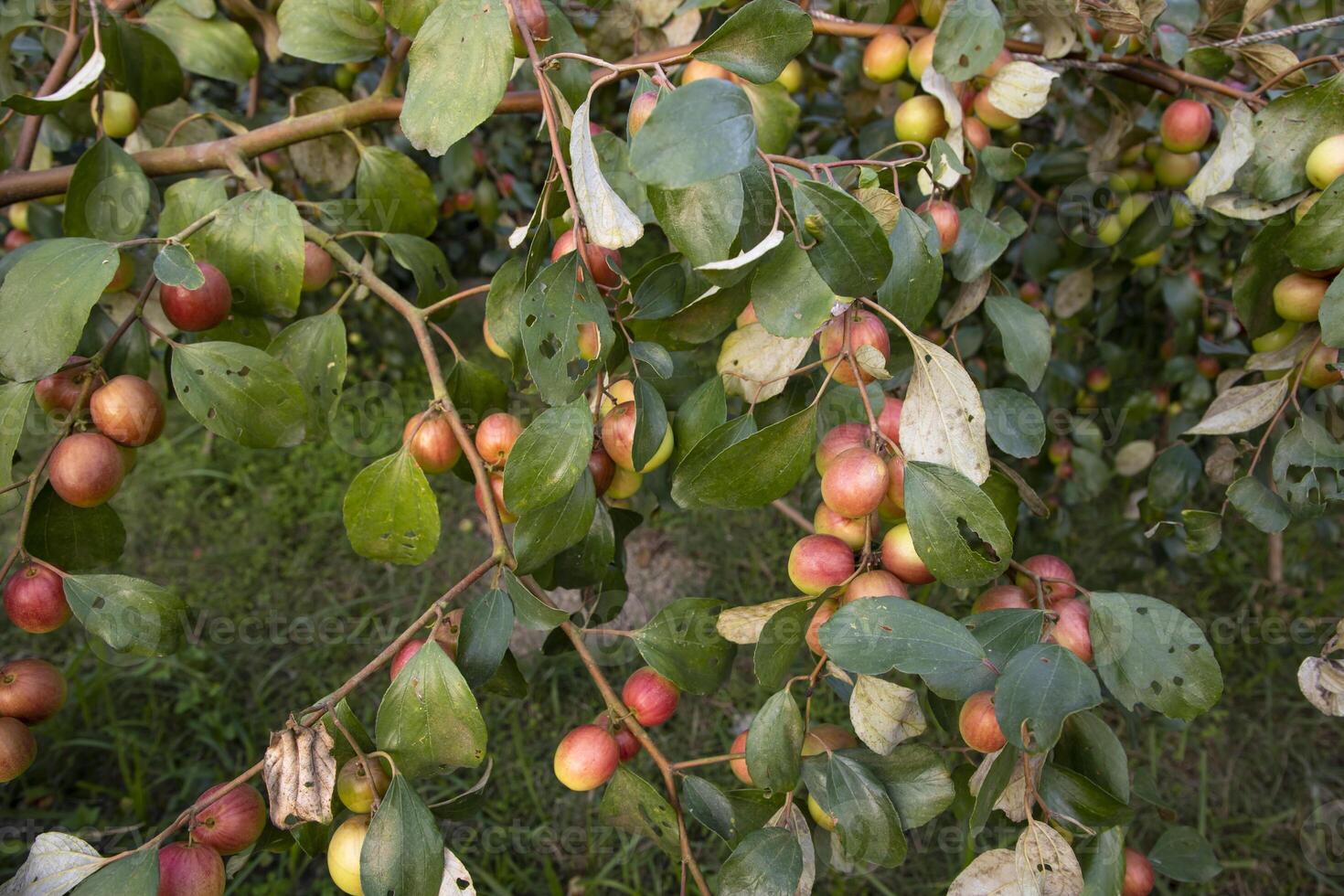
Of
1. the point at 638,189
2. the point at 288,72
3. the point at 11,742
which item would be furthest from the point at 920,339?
the point at 288,72

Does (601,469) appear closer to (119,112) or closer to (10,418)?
(10,418)

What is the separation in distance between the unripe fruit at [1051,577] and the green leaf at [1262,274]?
358mm

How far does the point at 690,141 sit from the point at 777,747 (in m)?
0.45

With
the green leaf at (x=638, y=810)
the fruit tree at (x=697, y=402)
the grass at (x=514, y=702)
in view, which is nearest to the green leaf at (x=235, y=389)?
the fruit tree at (x=697, y=402)

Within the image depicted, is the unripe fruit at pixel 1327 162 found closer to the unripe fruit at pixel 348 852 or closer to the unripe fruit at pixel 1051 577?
the unripe fruit at pixel 1051 577

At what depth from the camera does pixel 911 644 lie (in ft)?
2.02

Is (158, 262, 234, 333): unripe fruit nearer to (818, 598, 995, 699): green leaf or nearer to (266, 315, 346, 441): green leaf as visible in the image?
(266, 315, 346, 441): green leaf

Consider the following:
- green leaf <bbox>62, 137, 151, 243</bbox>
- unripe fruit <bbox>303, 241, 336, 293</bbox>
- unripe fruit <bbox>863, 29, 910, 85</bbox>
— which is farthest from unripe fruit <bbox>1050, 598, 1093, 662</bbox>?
green leaf <bbox>62, 137, 151, 243</bbox>

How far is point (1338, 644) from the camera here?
Answer: 74 cm

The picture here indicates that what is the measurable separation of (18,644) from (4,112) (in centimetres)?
143

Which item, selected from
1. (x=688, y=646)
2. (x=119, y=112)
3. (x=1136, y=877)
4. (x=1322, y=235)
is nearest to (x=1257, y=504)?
(x=1322, y=235)

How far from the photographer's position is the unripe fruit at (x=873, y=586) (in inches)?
28.2

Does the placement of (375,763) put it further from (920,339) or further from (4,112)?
(4,112)

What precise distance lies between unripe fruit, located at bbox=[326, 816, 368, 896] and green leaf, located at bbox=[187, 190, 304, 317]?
0.48 meters
